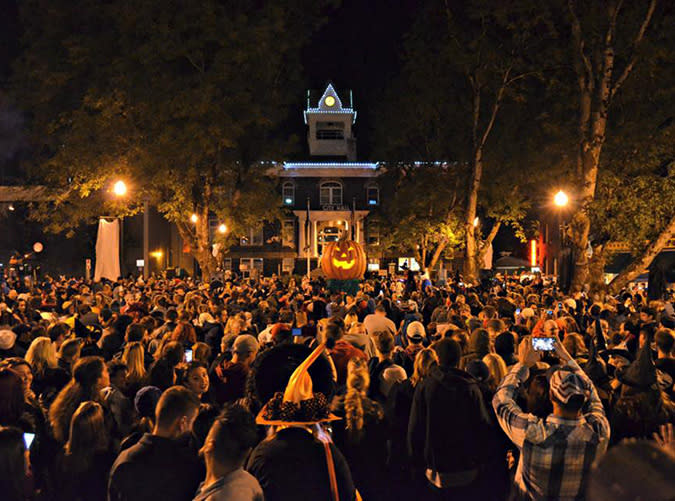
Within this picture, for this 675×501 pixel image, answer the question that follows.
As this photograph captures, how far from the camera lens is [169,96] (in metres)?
25.2

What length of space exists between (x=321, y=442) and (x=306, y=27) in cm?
2983

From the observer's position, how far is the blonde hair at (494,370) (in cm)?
615

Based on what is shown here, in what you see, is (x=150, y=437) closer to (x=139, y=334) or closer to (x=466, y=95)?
(x=139, y=334)

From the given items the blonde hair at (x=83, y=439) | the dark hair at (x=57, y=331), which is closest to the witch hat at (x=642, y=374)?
the blonde hair at (x=83, y=439)

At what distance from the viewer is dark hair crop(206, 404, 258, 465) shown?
3.14 metres

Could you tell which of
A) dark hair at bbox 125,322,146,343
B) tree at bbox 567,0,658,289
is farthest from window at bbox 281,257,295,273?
dark hair at bbox 125,322,146,343

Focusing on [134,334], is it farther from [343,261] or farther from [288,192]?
[288,192]

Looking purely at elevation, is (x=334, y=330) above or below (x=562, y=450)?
above

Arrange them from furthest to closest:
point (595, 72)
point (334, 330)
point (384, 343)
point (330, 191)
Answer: point (330, 191), point (595, 72), point (334, 330), point (384, 343)

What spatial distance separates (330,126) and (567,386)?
167ft

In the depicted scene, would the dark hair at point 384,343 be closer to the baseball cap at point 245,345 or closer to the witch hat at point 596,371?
the baseball cap at point 245,345

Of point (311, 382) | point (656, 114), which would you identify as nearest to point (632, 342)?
point (311, 382)

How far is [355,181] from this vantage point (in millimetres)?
54062

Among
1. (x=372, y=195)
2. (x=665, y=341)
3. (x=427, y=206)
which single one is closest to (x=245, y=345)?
(x=665, y=341)
